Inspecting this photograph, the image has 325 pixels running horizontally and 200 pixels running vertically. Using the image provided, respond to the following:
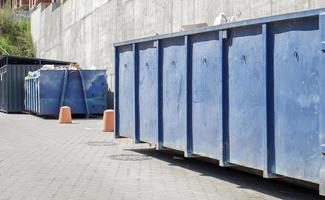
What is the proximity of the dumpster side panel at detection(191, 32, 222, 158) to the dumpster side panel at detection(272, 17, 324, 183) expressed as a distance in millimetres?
1396

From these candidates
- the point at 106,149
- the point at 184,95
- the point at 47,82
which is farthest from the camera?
the point at 47,82

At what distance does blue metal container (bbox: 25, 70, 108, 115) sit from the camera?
2511 centimetres

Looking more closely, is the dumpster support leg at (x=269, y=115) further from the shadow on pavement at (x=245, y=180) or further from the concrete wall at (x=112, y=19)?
the concrete wall at (x=112, y=19)

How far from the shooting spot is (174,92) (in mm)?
10383

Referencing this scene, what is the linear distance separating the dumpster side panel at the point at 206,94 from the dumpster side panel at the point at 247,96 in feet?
1.03

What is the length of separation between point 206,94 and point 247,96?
121cm

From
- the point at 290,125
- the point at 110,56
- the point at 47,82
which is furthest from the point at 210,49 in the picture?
the point at 110,56

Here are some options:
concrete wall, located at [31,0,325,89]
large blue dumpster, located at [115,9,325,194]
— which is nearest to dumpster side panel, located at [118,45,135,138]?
large blue dumpster, located at [115,9,325,194]

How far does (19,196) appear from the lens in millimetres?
7938

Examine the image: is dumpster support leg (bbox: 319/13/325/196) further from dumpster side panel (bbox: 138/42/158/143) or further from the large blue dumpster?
dumpster side panel (bbox: 138/42/158/143)

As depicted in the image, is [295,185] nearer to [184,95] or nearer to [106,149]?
[184,95]

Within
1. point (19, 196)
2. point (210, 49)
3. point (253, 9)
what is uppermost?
point (253, 9)

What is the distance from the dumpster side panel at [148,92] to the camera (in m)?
11.1

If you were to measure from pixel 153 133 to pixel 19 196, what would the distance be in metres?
3.76
